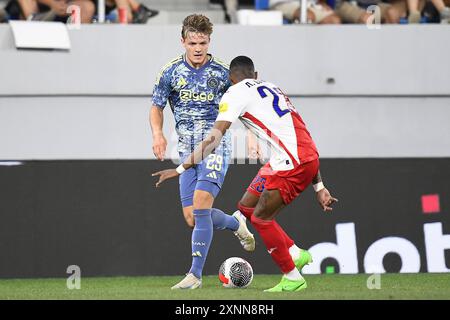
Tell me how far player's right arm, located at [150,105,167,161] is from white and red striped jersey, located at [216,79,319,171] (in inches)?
29.2

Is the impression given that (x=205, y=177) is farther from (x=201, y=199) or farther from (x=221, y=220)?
(x=221, y=220)

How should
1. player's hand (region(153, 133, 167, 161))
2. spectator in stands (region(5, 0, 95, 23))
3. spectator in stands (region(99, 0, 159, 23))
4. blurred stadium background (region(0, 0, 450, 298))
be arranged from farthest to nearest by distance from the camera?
spectator in stands (region(99, 0, 159, 23)) < spectator in stands (region(5, 0, 95, 23)) < blurred stadium background (region(0, 0, 450, 298)) < player's hand (region(153, 133, 167, 161))

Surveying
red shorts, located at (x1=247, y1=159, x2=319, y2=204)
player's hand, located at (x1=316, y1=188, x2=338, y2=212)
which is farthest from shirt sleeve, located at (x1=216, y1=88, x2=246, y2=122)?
player's hand, located at (x1=316, y1=188, x2=338, y2=212)

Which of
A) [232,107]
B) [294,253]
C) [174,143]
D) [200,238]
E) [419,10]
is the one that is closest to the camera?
[232,107]

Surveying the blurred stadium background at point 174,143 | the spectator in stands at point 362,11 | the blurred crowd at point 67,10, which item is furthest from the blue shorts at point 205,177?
the spectator in stands at point 362,11

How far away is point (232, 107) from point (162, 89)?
116 centimetres

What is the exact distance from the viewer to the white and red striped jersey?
30.7 ft

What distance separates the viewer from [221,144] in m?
10.2

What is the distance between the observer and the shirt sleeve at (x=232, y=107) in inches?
365

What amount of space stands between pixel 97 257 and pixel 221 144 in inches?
115

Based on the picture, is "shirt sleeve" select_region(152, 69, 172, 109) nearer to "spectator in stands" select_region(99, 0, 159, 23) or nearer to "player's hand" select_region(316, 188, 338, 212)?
"player's hand" select_region(316, 188, 338, 212)

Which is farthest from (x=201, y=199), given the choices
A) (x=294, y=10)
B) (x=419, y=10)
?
(x=419, y=10)

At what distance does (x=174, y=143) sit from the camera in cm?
1325
